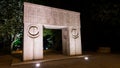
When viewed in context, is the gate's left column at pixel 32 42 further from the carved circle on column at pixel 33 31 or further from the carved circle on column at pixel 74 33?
the carved circle on column at pixel 74 33

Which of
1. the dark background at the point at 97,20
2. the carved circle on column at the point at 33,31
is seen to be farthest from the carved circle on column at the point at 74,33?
the dark background at the point at 97,20

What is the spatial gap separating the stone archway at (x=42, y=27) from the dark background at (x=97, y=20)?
4.56 meters

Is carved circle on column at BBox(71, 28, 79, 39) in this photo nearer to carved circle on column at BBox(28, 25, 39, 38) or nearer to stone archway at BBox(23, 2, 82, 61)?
stone archway at BBox(23, 2, 82, 61)

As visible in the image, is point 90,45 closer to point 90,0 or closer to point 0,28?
point 90,0

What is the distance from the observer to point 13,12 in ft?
44.4

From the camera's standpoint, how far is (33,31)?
362 inches

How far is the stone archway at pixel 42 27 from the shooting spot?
8977mm

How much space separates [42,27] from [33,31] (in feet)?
2.56

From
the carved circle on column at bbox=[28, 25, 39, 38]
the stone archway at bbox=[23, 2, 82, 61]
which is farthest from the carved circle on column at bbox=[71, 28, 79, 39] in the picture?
the carved circle on column at bbox=[28, 25, 39, 38]

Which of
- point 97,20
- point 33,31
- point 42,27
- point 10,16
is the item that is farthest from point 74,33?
point 10,16

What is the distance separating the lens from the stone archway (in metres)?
8.98

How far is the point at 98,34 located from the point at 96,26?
102 cm

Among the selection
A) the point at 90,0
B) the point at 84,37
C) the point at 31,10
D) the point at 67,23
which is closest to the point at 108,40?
the point at 84,37

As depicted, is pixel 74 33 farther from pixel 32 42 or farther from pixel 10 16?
pixel 10 16
